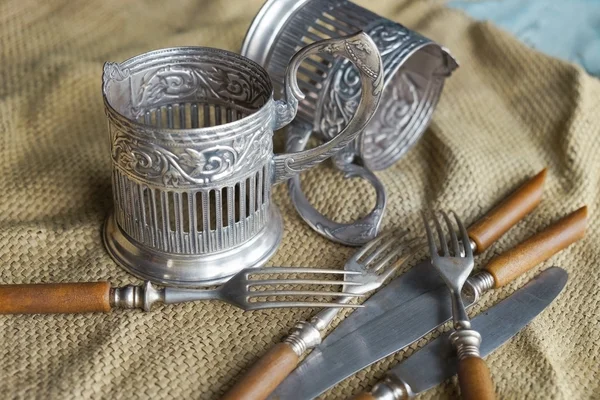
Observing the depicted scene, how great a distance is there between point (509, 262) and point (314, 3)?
391 mm

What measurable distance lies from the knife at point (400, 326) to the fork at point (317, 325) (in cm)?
2

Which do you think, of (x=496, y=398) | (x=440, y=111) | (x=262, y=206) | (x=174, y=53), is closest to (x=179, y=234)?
(x=262, y=206)

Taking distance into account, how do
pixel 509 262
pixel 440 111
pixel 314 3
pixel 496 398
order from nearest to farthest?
pixel 496 398
pixel 509 262
pixel 314 3
pixel 440 111

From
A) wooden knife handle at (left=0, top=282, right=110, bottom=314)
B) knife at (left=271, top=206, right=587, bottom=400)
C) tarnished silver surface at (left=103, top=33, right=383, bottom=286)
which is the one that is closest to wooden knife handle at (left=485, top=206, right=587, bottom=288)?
knife at (left=271, top=206, right=587, bottom=400)

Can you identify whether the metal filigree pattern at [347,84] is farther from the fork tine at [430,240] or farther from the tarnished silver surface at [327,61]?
the fork tine at [430,240]

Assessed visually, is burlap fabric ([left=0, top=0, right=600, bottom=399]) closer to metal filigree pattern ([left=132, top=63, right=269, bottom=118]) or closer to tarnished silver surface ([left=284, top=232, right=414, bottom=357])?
tarnished silver surface ([left=284, top=232, right=414, bottom=357])

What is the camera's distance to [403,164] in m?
0.94

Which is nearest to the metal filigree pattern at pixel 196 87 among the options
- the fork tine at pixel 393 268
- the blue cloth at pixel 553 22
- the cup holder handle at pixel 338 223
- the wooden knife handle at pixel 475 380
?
the cup holder handle at pixel 338 223

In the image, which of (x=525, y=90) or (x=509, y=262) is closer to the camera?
(x=509, y=262)

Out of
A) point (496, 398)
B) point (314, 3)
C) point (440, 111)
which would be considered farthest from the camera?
point (440, 111)

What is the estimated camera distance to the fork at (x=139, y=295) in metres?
0.66

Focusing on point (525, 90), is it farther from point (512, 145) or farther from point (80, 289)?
point (80, 289)

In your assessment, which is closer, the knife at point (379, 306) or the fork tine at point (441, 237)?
the knife at point (379, 306)

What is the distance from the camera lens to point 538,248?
764mm
